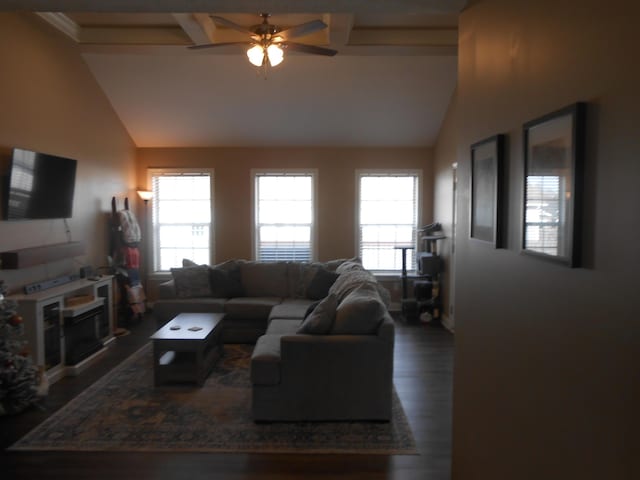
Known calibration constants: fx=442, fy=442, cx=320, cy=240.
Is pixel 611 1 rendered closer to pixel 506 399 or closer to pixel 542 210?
pixel 542 210

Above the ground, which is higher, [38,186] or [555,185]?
[38,186]

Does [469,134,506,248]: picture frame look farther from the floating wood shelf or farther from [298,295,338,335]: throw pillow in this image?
the floating wood shelf

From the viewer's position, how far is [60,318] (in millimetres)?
4477

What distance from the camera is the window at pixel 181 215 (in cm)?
731

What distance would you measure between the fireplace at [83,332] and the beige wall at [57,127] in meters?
0.56

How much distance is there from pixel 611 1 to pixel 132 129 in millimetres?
6896

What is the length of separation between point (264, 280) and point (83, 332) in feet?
7.51

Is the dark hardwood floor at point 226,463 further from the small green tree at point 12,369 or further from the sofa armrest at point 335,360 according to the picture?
the sofa armrest at point 335,360

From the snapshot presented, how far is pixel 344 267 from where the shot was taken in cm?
586

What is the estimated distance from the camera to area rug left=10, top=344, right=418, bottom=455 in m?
3.16

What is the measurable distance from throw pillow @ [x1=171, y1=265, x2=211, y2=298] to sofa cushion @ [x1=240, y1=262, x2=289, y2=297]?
1.67 ft

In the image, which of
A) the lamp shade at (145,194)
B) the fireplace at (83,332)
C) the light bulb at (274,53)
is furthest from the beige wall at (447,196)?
the lamp shade at (145,194)

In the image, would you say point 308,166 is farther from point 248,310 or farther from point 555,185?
point 555,185

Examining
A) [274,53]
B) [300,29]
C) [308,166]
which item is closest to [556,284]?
[300,29]
